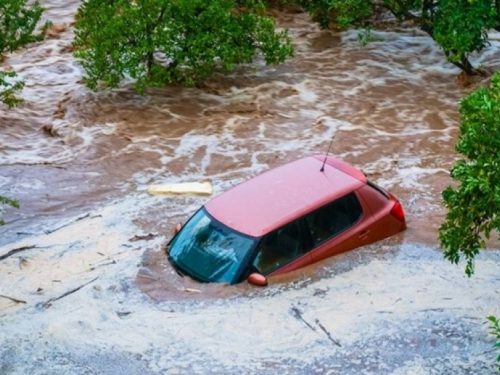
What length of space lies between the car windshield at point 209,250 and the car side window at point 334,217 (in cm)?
89

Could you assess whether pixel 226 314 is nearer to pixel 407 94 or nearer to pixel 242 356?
pixel 242 356

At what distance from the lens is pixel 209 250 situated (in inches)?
402

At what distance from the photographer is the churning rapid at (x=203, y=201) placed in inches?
354

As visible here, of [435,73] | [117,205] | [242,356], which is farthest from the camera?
[435,73]

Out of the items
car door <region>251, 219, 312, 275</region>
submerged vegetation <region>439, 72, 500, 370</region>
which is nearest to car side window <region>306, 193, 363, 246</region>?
car door <region>251, 219, 312, 275</region>

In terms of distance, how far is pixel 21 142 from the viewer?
16.7 meters

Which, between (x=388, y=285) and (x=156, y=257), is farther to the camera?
(x=156, y=257)

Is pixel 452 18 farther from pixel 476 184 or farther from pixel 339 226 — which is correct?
pixel 476 184

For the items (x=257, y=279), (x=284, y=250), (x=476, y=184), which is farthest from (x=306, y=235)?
(x=476, y=184)

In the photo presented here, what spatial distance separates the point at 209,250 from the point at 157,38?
340 inches

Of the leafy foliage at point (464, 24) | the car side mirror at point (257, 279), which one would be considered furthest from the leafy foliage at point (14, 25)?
the leafy foliage at point (464, 24)

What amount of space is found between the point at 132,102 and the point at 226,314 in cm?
960

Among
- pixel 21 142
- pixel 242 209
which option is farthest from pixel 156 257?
pixel 21 142

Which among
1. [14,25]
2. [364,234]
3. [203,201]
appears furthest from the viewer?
[14,25]
